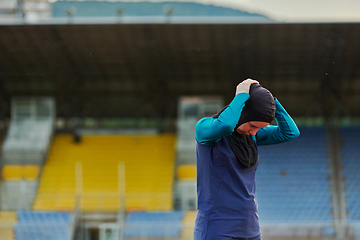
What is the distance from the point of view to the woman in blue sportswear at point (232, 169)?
4.80 ft

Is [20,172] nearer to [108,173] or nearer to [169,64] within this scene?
[108,173]

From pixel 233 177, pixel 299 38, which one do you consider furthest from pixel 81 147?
pixel 233 177

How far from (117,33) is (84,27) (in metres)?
1.17

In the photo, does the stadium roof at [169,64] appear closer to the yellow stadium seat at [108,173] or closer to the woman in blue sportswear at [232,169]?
the yellow stadium seat at [108,173]

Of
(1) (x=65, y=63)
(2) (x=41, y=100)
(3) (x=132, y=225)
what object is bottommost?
(3) (x=132, y=225)

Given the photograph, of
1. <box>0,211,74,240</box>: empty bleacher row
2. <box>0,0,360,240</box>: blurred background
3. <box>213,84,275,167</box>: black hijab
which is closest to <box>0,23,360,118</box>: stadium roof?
<box>0,0,360,240</box>: blurred background

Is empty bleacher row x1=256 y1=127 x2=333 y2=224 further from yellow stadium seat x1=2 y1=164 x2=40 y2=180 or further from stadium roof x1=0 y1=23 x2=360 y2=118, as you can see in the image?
yellow stadium seat x1=2 y1=164 x2=40 y2=180

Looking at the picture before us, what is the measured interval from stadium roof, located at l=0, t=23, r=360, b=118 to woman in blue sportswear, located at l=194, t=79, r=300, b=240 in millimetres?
12682

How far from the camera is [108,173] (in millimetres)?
16188

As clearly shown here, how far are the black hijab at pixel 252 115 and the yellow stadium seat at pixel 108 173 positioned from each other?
12611mm

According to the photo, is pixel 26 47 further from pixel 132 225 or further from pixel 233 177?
pixel 233 177

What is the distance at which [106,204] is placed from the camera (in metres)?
14.3

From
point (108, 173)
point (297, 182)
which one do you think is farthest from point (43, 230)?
point (297, 182)

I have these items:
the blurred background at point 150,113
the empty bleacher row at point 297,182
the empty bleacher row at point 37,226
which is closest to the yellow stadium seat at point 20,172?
the blurred background at point 150,113
